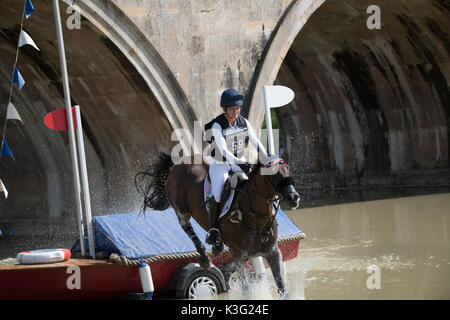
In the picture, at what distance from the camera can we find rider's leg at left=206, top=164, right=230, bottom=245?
6.95 meters

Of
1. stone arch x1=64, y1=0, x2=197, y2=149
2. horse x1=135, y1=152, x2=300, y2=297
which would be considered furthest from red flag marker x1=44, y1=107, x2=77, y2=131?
stone arch x1=64, y1=0, x2=197, y2=149

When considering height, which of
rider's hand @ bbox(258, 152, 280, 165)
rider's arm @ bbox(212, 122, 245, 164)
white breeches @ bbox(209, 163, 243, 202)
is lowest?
white breeches @ bbox(209, 163, 243, 202)

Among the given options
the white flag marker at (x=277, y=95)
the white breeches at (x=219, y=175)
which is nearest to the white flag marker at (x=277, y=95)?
the white flag marker at (x=277, y=95)

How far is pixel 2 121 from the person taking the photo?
14656 millimetres

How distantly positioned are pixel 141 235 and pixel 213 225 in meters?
0.80

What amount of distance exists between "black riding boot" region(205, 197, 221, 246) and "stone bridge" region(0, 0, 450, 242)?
4556 millimetres

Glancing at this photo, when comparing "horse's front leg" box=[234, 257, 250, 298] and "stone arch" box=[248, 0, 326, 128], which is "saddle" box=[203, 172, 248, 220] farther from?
"stone arch" box=[248, 0, 326, 128]

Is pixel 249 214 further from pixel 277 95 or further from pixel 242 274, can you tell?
pixel 277 95

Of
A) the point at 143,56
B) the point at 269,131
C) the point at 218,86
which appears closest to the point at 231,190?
the point at 269,131

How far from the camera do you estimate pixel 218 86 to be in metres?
12.0

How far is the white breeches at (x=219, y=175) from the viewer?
22.9 ft
